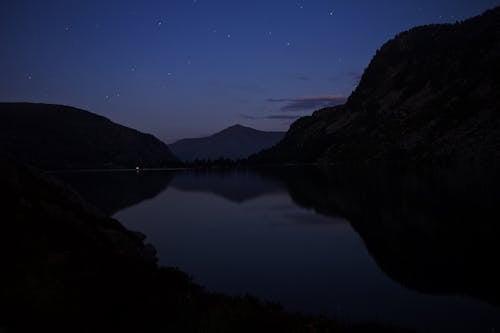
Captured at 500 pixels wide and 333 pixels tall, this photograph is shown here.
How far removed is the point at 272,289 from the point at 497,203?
3112 centimetres

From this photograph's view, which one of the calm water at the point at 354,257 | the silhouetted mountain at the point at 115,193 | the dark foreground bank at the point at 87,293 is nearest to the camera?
the dark foreground bank at the point at 87,293

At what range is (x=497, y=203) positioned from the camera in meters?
40.7

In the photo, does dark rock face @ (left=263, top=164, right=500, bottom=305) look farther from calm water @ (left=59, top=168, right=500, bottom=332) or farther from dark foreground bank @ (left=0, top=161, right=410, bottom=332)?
dark foreground bank @ (left=0, top=161, right=410, bottom=332)

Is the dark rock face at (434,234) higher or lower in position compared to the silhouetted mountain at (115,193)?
higher

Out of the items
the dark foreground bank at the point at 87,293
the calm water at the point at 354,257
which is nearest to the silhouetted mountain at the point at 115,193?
the calm water at the point at 354,257

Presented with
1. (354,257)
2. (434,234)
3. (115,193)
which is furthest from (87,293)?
(115,193)

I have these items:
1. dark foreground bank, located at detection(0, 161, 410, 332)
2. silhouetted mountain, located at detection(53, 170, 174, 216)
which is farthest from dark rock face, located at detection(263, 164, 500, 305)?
silhouetted mountain, located at detection(53, 170, 174, 216)

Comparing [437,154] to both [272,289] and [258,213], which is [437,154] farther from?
[272,289]

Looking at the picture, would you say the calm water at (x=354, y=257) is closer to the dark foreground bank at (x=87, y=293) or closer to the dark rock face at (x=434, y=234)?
the dark rock face at (x=434, y=234)

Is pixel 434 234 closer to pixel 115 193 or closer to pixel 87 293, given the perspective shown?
pixel 87 293

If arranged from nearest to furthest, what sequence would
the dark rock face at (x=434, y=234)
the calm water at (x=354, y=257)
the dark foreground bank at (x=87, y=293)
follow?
the dark foreground bank at (x=87, y=293), the calm water at (x=354, y=257), the dark rock face at (x=434, y=234)

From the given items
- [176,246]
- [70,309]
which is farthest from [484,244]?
[70,309]

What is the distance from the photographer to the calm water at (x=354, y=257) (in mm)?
17281

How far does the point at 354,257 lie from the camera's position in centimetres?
2662
